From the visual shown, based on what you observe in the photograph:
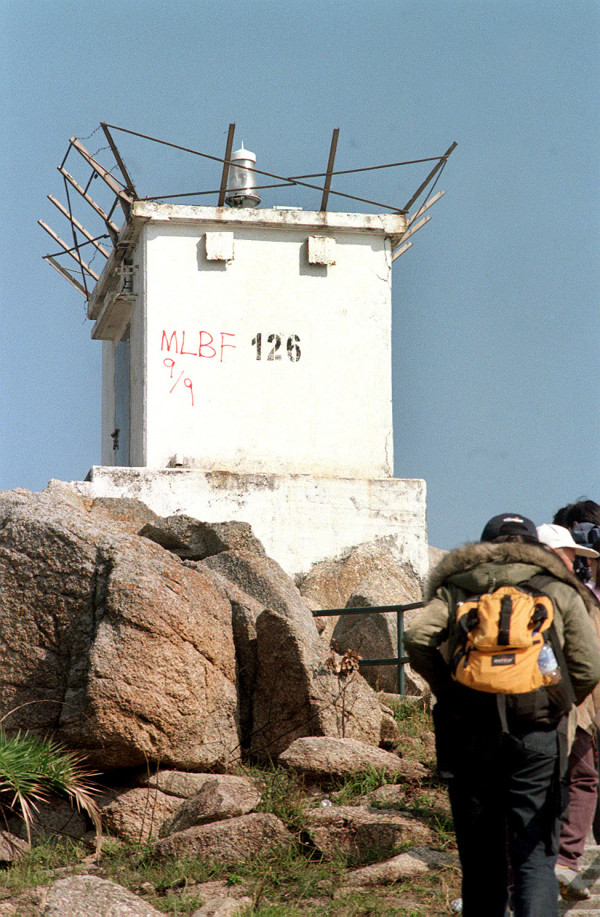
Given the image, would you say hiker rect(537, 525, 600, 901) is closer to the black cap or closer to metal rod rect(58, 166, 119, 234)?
the black cap

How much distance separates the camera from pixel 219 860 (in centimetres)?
507

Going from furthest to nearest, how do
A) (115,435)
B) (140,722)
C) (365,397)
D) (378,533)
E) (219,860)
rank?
(115,435) → (365,397) → (378,533) → (140,722) → (219,860)

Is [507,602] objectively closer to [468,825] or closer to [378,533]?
[468,825]

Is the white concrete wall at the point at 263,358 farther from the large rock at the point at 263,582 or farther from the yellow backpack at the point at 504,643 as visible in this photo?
the yellow backpack at the point at 504,643

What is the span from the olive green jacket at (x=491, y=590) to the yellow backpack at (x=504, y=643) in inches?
3.3

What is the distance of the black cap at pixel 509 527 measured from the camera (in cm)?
413

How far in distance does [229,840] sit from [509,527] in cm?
211

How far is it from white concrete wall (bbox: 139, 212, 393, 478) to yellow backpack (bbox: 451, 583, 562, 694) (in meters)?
8.06

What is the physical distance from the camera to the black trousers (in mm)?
3637

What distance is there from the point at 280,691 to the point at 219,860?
153 cm

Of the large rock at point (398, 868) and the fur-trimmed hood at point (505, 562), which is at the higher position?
the fur-trimmed hood at point (505, 562)

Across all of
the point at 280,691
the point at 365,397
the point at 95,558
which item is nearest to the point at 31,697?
the point at 95,558

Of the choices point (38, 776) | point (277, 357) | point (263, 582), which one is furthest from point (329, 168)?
point (38, 776)

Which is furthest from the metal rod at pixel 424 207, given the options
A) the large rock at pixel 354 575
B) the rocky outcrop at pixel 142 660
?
the rocky outcrop at pixel 142 660
